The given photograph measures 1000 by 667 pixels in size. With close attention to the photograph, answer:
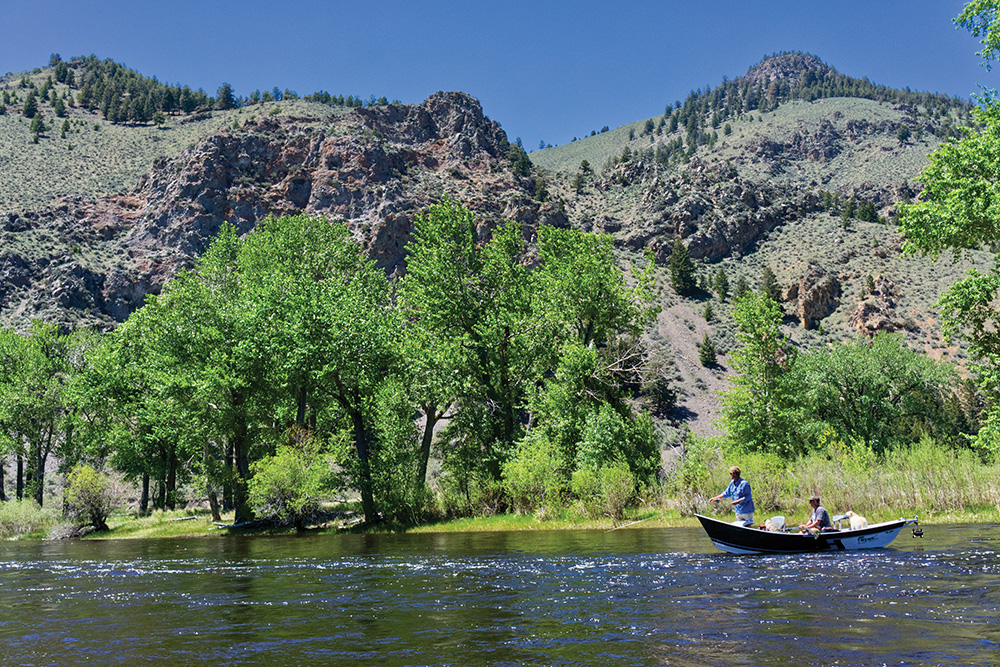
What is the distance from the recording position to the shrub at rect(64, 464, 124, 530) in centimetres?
3906

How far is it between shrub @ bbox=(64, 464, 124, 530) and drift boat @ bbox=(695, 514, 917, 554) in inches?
1397

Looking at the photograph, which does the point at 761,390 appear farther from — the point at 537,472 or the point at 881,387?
the point at 881,387

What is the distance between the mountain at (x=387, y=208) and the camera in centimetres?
10275

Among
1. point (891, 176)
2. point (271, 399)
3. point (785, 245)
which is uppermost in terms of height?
point (891, 176)

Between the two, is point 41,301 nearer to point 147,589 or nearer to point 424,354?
point 424,354

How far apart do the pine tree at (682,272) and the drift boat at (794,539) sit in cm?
10396

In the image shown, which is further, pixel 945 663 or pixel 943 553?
pixel 943 553

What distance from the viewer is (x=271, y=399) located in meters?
38.9

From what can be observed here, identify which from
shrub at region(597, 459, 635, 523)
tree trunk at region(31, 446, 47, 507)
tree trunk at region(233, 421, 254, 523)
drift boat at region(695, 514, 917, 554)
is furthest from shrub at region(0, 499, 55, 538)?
drift boat at region(695, 514, 917, 554)

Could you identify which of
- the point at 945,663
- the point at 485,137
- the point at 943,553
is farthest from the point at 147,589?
the point at 485,137

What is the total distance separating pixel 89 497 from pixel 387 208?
88162 millimetres

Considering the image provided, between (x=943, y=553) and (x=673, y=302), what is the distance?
337 ft

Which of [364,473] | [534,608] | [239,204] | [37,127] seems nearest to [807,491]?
[534,608]

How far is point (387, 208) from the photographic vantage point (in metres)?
122
